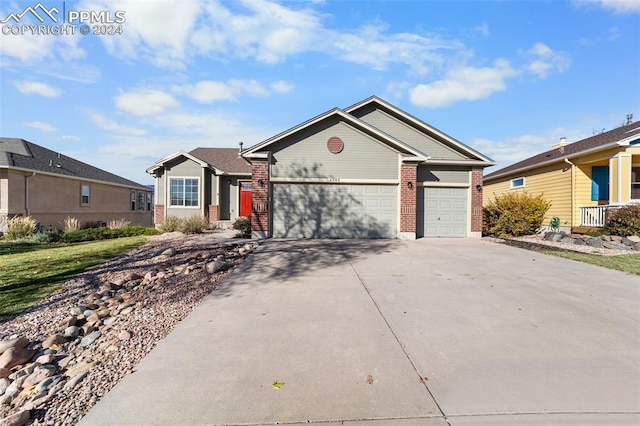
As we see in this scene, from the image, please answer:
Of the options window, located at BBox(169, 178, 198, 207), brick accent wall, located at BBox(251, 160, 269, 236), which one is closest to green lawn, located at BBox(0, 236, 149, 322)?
brick accent wall, located at BBox(251, 160, 269, 236)

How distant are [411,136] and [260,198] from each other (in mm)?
7863

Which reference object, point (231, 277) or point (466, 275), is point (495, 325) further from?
point (231, 277)

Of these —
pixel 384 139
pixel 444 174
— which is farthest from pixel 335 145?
pixel 444 174

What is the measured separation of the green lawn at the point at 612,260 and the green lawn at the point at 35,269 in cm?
1216

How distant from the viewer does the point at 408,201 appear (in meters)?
12.9

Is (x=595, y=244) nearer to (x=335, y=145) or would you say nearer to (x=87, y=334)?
(x=335, y=145)

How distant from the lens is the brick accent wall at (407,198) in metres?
12.9

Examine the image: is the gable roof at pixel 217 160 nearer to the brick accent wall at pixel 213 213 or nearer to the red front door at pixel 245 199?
the red front door at pixel 245 199

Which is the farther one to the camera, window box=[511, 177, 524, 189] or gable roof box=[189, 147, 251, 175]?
gable roof box=[189, 147, 251, 175]

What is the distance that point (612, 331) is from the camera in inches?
160

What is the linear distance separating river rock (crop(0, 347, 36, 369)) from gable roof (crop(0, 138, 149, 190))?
54.1 ft

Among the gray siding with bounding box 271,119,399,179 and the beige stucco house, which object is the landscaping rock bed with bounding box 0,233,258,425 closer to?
the gray siding with bounding box 271,119,399,179

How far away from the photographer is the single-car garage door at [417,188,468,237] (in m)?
13.9

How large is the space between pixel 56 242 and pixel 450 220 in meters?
16.3
